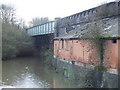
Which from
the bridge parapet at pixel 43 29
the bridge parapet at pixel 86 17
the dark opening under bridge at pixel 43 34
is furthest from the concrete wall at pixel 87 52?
the dark opening under bridge at pixel 43 34

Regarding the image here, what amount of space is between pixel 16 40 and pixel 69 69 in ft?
59.4

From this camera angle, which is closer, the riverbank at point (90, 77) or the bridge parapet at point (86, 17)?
the riverbank at point (90, 77)

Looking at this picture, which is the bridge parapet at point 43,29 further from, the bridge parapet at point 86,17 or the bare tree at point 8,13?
the bare tree at point 8,13

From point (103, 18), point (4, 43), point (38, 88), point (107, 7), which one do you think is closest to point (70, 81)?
point (38, 88)

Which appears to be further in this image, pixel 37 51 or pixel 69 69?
pixel 37 51

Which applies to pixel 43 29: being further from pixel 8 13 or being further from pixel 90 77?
pixel 90 77

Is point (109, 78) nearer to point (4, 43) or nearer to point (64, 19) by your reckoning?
point (64, 19)

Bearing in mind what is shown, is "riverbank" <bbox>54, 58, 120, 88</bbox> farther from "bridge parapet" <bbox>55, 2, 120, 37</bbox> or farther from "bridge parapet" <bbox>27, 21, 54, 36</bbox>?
"bridge parapet" <bbox>27, 21, 54, 36</bbox>

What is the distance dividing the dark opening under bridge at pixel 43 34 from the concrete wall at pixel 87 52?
6.77m

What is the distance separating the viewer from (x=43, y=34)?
2581 centimetres

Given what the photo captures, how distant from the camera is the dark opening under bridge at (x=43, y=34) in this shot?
2295cm

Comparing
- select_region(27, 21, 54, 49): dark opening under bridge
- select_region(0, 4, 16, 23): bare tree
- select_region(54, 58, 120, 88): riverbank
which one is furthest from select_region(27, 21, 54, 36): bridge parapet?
select_region(54, 58, 120, 88): riverbank

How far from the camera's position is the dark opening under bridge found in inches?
903

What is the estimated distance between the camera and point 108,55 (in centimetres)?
923
